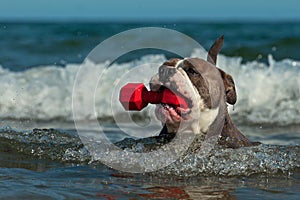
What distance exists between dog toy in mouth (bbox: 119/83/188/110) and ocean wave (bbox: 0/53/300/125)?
3.74 m

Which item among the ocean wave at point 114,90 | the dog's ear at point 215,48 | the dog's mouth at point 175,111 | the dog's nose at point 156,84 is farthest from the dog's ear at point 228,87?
the ocean wave at point 114,90

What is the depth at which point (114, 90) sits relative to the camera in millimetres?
9961

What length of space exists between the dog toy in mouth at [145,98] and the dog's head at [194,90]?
3 cm

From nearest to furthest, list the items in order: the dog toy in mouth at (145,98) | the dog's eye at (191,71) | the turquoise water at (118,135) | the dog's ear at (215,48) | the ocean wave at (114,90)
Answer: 1. the turquoise water at (118,135)
2. the dog toy in mouth at (145,98)
3. the dog's eye at (191,71)
4. the dog's ear at (215,48)
5. the ocean wave at (114,90)

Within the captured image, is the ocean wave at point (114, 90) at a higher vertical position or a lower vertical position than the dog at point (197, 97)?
higher

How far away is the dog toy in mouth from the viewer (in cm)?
494

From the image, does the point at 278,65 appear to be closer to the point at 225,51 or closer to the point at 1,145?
the point at 225,51

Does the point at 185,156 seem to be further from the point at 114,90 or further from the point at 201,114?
the point at 114,90

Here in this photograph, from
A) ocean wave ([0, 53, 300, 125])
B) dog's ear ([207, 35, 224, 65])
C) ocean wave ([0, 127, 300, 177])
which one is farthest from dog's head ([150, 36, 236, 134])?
ocean wave ([0, 53, 300, 125])

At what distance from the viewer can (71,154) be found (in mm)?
5418

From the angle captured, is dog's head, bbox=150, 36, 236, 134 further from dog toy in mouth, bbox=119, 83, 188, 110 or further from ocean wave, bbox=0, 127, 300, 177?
ocean wave, bbox=0, 127, 300, 177

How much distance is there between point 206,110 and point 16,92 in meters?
5.24

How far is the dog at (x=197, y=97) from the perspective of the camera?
16.3 ft

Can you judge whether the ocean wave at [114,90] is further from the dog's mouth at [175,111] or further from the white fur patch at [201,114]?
the dog's mouth at [175,111]
